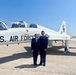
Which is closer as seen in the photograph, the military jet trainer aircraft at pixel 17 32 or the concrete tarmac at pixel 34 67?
the concrete tarmac at pixel 34 67

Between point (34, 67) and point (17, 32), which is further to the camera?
point (17, 32)

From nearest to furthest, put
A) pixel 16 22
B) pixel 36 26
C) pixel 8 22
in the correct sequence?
pixel 8 22 → pixel 16 22 → pixel 36 26

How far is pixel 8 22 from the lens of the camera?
12.5 meters

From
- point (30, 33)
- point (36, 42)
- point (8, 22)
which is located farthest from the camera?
point (30, 33)

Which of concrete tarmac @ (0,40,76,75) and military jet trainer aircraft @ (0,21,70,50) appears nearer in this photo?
concrete tarmac @ (0,40,76,75)

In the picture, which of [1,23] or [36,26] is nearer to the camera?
[1,23]

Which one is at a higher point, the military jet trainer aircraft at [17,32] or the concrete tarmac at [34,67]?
the military jet trainer aircraft at [17,32]

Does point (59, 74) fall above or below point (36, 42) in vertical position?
below

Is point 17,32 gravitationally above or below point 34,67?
above

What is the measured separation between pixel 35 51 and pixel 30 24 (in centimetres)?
624

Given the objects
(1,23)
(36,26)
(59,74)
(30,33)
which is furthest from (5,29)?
(59,74)

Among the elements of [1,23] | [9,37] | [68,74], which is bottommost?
[68,74]

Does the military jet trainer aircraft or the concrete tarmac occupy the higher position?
the military jet trainer aircraft

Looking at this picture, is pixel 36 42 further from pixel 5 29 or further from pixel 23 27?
pixel 23 27
